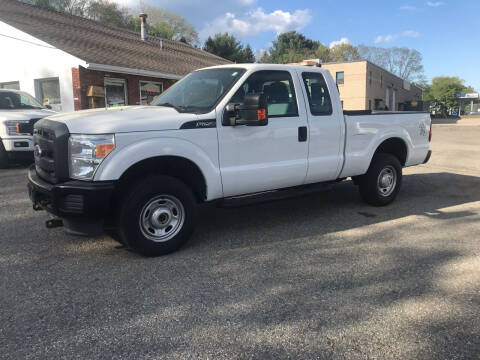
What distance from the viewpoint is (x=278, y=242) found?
4688 mm

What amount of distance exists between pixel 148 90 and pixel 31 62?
4531 mm

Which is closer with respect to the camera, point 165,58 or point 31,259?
point 31,259

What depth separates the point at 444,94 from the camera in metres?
89.5

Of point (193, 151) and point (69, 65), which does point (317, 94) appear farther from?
point (69, 65)

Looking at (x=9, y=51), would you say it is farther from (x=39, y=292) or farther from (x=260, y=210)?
(x=39, y=292)

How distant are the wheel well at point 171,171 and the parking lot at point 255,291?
70 cm

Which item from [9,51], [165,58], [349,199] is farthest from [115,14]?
[349,199]

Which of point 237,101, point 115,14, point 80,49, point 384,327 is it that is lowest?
point 384,327

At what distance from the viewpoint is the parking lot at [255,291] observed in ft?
8.89

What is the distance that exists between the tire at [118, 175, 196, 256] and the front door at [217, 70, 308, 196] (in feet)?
1.77

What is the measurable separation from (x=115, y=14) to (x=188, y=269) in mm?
45192

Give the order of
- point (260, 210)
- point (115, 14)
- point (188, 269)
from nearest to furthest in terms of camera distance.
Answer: point (188, 269)
point (260, 210)
point (115, 14)

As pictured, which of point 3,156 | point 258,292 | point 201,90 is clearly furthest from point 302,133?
point 3,156

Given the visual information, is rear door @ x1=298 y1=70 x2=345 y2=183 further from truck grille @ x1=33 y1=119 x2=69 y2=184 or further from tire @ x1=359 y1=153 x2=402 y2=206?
truck grille @ x1=33 y1=119 x2=69 y2=184
